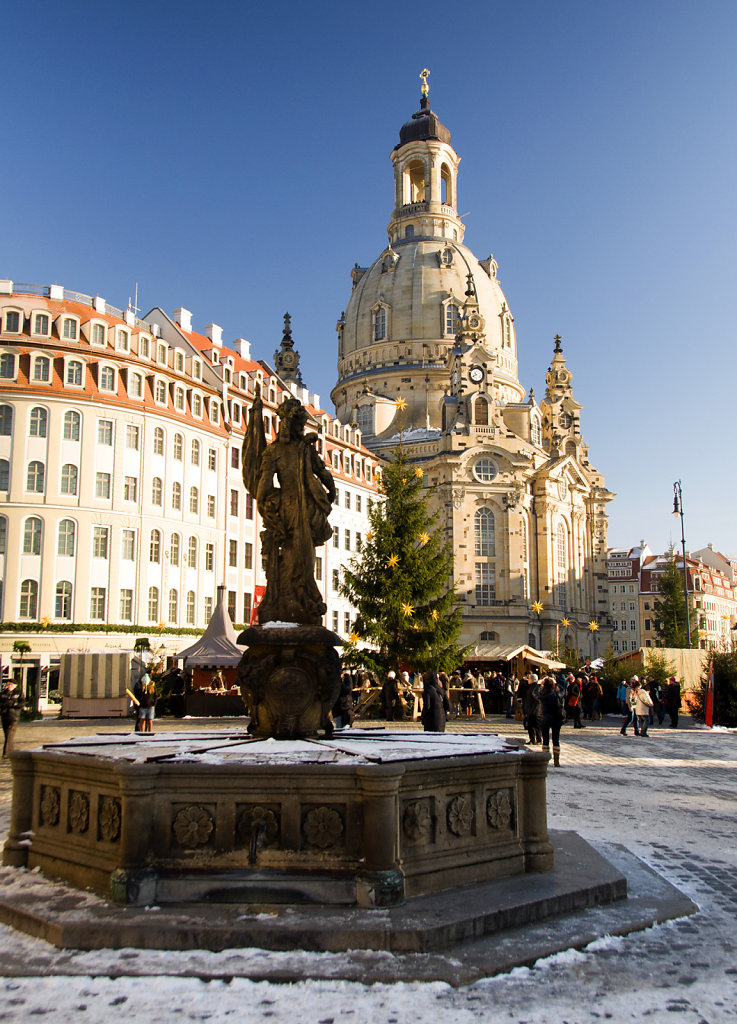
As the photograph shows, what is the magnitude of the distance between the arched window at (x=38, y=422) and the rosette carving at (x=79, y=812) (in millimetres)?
38840

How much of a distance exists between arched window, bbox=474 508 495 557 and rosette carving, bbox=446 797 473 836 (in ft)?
258

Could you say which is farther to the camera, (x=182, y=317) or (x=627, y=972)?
(x=182, y=317)

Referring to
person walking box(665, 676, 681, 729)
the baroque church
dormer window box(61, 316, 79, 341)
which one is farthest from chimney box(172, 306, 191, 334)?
person walking box(665, 676, 681, 729)

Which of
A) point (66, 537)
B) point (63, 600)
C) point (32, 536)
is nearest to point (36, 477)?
point (32, 536)

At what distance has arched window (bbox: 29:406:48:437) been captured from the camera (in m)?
45.0

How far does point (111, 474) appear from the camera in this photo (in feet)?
153

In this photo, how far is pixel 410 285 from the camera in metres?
102

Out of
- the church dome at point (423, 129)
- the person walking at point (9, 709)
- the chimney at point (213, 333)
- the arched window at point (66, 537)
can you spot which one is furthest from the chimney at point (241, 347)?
the church dome at point (423, 129)

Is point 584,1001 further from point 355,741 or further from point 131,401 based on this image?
point 131,401

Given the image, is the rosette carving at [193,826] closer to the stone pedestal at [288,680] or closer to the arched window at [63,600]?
the stone pedestal at [288,680]

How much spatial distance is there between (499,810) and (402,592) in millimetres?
29417

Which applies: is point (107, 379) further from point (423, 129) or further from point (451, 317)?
point (423, 129)

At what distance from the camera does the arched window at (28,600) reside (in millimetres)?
43438

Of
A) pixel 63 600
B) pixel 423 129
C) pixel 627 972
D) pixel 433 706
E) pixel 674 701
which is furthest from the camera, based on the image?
pixel 423 129
